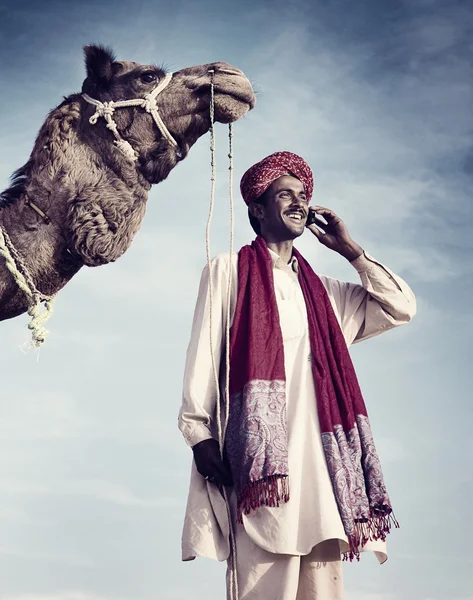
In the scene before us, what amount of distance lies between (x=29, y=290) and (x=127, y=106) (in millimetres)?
915

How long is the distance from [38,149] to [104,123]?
304 mm

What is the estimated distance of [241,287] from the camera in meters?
4.03

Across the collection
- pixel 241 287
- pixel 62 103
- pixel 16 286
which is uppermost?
pixel 62 103

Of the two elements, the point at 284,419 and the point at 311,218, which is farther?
the point at 311,218

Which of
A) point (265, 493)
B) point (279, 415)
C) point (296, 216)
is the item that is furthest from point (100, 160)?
point (265, 493)

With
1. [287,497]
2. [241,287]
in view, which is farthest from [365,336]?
[287,497]

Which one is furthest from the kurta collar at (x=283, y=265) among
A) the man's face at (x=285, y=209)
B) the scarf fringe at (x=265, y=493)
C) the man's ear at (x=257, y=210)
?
the scarf fringe at (x=265, y=493)

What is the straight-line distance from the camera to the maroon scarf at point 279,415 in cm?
352

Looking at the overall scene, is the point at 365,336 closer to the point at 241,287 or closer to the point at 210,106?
the point at 241,287

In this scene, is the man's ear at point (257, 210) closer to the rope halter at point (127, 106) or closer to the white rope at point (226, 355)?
the white rope at point (226, 355)

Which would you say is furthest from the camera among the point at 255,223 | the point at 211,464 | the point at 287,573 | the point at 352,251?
the point at 255,223

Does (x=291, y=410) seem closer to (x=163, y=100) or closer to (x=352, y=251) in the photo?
(x=352, y=251)

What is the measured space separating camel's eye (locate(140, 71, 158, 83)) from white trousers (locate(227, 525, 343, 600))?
78.2 inches

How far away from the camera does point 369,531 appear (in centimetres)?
365
